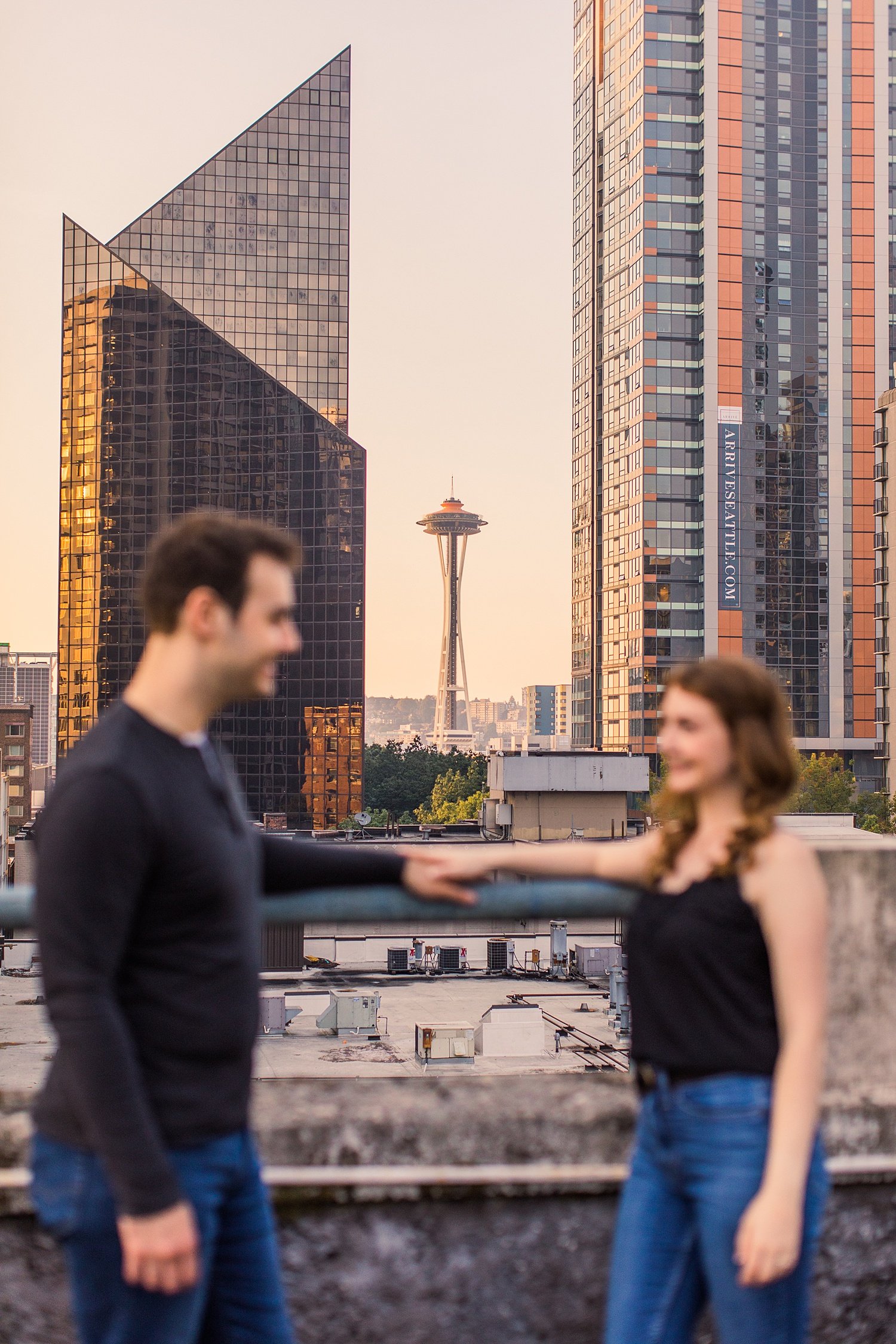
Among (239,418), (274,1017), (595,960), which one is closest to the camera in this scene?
(274,1017)

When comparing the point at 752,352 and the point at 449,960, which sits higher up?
the point at 752,352

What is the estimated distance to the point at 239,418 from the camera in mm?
116188

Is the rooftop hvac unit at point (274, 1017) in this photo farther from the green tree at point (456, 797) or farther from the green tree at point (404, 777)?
the green tree at point (404, 777)

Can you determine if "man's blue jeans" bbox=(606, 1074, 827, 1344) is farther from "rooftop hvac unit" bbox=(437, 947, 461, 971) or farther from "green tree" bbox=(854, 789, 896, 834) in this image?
"green tree" bbox=(854, 789, 896, 834)

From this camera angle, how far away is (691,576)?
276 ft

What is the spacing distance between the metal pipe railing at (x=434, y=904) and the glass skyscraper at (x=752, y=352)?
80385 mm

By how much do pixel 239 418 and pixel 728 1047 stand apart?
118616mm

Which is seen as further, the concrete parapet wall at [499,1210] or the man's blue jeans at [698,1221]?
the concrete parapet wall at [499,1210]

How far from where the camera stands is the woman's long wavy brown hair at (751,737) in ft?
7.54

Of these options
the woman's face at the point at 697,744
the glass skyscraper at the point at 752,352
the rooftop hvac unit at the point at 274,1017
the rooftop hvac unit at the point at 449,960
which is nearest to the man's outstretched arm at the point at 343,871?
the woman's face at the point at 697,744

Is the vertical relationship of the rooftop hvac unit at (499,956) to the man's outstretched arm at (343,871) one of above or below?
below

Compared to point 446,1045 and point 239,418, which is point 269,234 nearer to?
point 239,418

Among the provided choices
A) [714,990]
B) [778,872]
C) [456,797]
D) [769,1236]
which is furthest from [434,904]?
[456,797]

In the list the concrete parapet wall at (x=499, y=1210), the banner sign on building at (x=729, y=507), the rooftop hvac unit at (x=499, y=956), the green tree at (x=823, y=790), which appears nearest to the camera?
the concrete parapet wall at (x=499, y=1210)
